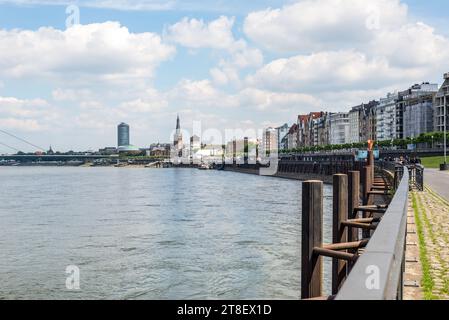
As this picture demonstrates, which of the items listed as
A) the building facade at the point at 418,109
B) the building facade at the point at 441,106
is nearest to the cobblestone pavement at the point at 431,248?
the building facade at the point at 441,106

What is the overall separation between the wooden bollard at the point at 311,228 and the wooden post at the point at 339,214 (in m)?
2.22

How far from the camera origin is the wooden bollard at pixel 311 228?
766cm

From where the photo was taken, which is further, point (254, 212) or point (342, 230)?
point (254, 212)

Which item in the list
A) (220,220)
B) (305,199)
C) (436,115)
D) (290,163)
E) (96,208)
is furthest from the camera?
(436,115)

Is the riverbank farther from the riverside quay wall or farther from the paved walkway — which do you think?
the paved walkway

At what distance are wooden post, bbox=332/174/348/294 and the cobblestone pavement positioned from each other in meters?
1.33

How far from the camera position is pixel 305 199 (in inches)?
305

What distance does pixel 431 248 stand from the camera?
35.0ft

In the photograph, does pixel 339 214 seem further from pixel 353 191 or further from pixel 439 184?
pixel 439 184

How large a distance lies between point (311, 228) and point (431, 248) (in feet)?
13.7

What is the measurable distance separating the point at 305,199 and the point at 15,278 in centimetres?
1541

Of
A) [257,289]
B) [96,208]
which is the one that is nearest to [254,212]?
[96,208]

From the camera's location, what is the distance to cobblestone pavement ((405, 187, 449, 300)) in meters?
7.54
